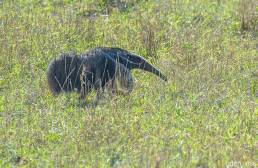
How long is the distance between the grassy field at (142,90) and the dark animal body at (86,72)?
0.57ft

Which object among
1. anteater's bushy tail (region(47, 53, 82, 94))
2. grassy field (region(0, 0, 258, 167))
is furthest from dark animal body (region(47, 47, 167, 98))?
grassy field (region(0, 0, 258, 167))

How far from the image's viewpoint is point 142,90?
388 inches

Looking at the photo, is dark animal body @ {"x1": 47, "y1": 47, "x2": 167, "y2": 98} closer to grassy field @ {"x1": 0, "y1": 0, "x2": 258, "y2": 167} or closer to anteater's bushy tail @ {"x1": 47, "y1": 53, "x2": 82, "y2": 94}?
anteater's bushy tail @ {"x1": 47, "y1": 53, "x2": 82, "y2": 94}

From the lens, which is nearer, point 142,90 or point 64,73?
point 64,73

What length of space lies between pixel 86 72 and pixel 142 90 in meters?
0.78

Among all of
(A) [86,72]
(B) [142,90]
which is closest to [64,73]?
(A) [86,72]

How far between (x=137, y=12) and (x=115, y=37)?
1108 millimetres

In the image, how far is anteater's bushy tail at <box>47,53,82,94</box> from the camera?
9.45 m

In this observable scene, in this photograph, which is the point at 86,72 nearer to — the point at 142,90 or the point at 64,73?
the point at 64,73

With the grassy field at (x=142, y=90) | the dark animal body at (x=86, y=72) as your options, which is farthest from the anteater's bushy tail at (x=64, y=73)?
the grassy field at (x=142, y=90)

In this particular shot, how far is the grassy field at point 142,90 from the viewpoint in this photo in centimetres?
775

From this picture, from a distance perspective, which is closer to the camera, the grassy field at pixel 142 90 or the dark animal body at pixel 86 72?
the grassy field at pixel 142 90

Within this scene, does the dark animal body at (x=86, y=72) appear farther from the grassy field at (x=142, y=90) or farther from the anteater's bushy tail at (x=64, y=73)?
the grassy field at (x=142, y=90)

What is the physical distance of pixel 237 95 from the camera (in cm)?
971
